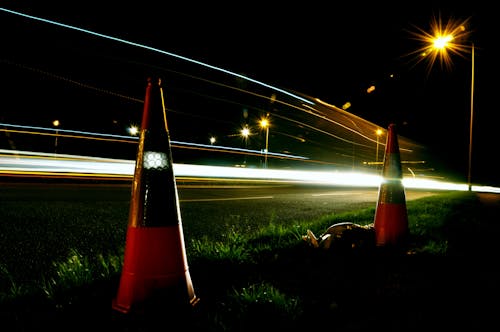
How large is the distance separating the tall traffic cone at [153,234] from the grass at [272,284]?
74 mm

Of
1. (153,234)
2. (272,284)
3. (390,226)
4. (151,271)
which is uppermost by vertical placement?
(153,234)

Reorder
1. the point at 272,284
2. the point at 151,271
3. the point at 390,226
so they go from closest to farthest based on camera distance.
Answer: the point at 151,271, the point at 272,284, the point at 390,226

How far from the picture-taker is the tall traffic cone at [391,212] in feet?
13.0

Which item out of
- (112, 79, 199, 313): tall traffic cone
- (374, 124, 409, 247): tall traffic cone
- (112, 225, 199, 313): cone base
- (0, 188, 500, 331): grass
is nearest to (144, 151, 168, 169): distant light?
(112, 79, 199, 313): tall traffic cone

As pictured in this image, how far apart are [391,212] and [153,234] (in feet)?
9.07

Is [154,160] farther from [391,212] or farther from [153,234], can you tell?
[391,212]

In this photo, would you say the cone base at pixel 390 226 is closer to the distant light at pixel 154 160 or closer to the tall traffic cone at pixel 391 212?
the tall traffic cone at pixel 391 212

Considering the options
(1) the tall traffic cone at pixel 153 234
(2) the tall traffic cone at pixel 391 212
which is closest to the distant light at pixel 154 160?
(1) the tall traffic cone at pixel 153 234

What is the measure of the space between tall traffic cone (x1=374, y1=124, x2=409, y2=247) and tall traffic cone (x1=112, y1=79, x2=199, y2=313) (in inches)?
96.3

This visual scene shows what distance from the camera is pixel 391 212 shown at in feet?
13.0

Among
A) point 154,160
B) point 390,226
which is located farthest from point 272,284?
point 390,226

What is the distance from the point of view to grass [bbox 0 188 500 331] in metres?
2.12

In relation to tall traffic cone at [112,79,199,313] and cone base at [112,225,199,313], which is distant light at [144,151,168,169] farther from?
A: cone base at [112,225,199,313]

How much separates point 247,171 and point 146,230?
21.4 m
